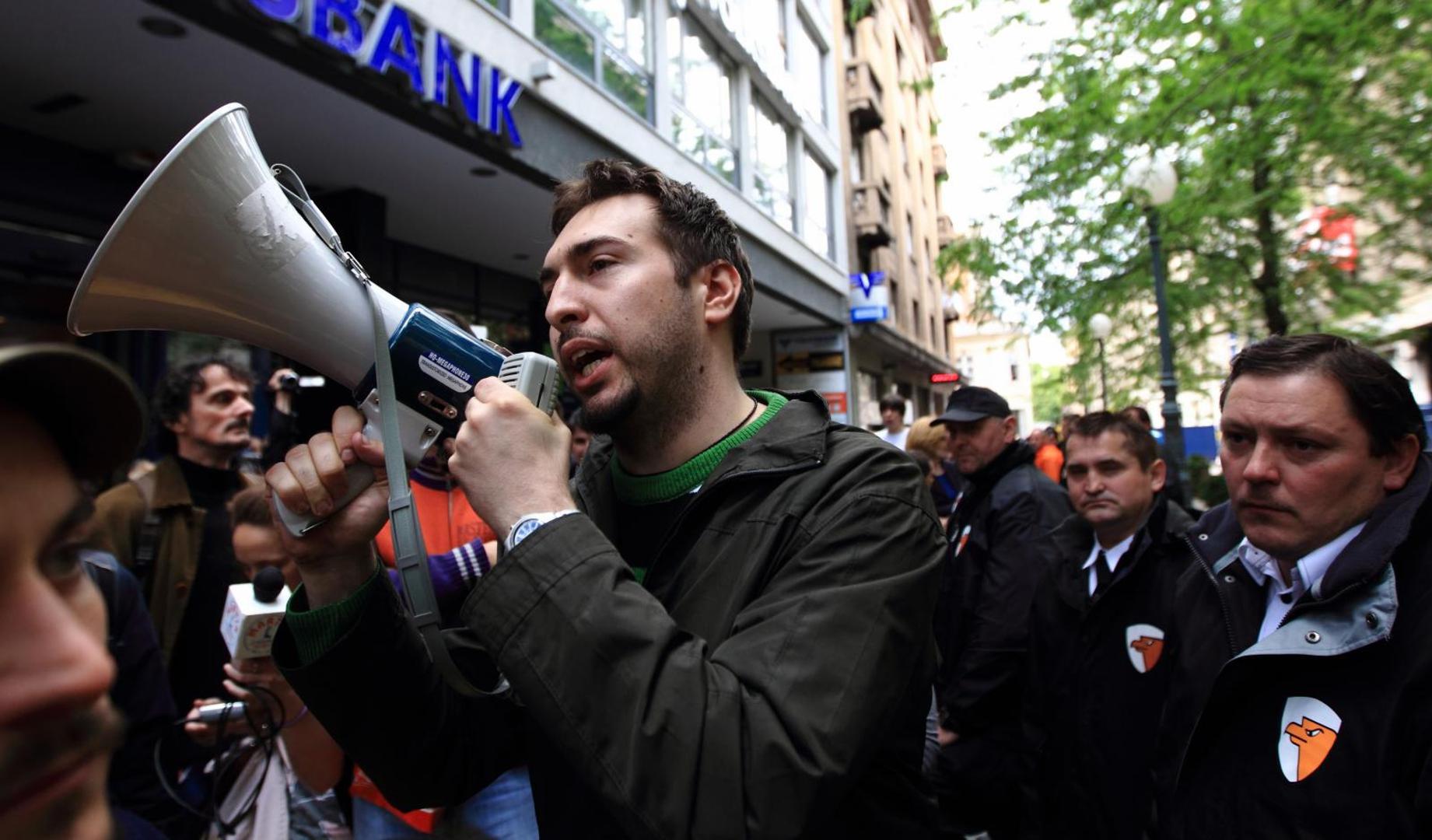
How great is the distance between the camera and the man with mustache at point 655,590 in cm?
100

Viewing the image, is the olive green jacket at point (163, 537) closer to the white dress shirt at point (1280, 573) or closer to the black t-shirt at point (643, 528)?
the black t-shirt at point (643, 528)

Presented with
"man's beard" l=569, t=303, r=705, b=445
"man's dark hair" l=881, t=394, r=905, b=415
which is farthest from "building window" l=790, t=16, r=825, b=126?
"man's beard" l=569, t=303, r=705, b=445

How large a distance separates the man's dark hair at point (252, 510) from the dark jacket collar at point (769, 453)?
1.50m

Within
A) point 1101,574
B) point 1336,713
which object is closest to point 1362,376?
point 1336,713

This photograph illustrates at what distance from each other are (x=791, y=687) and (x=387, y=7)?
5695mm

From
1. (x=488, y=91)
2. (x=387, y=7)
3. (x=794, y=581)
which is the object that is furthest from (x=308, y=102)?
(x=794, y=581)

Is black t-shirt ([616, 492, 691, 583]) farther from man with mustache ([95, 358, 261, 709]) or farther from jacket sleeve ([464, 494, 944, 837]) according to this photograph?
man with mustache ([95, 358, 261, 709])

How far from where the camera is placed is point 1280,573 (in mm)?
2031

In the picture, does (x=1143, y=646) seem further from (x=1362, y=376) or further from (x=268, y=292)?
(x=268, y=292)

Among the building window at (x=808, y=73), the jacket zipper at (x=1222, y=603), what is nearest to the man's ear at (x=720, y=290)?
the jacket zipper at (x=1222, y=603)

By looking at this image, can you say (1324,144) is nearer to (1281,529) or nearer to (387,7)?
(1281,529)

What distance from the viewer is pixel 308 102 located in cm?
553

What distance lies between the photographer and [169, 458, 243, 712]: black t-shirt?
2.88m

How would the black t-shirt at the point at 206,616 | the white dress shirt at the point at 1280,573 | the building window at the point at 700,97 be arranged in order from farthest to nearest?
the building window at the point at 700,97
the black t-shirt at the point at 206,616
the white dress shirt at the point at 1280,573
